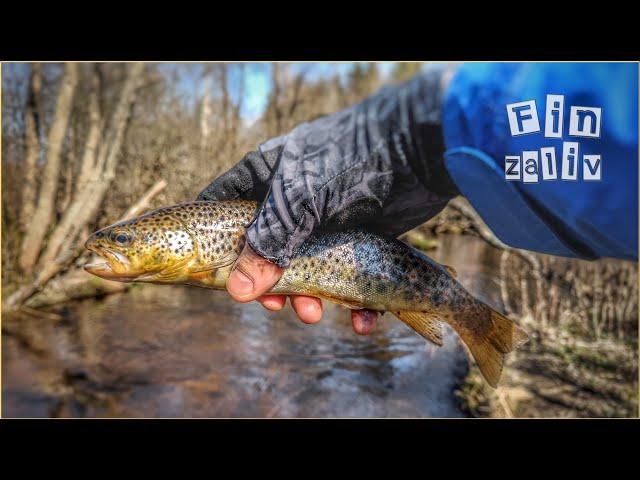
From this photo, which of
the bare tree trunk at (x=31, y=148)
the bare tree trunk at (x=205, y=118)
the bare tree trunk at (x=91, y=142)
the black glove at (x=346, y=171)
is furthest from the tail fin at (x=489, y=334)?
the bare tree trunk at (x=31, y=148)

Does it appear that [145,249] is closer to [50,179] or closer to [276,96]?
[276,96]

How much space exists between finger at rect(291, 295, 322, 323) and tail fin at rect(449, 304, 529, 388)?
0.61 meters

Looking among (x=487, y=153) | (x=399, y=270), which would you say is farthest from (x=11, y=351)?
(x=487, y=153)

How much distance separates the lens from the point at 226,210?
2.02 metres

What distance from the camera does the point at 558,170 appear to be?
7.38 feet

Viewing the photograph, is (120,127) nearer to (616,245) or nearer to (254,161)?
(254,161)

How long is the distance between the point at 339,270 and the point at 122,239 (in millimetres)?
873

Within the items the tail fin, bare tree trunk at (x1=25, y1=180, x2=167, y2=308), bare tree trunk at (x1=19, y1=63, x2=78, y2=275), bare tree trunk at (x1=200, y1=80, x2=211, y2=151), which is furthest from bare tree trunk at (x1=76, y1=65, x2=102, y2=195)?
the tail fin

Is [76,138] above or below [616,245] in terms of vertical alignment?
above

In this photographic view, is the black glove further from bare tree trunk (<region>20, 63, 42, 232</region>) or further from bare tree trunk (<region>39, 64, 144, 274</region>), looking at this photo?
bare tree trunk (<region>20, 63, 42, 232</region>)

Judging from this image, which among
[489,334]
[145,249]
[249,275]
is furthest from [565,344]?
[145,249]

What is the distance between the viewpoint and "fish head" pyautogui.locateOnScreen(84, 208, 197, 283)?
1.85m

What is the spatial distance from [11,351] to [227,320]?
2.56 m

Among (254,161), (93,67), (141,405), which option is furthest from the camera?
(93,67)
